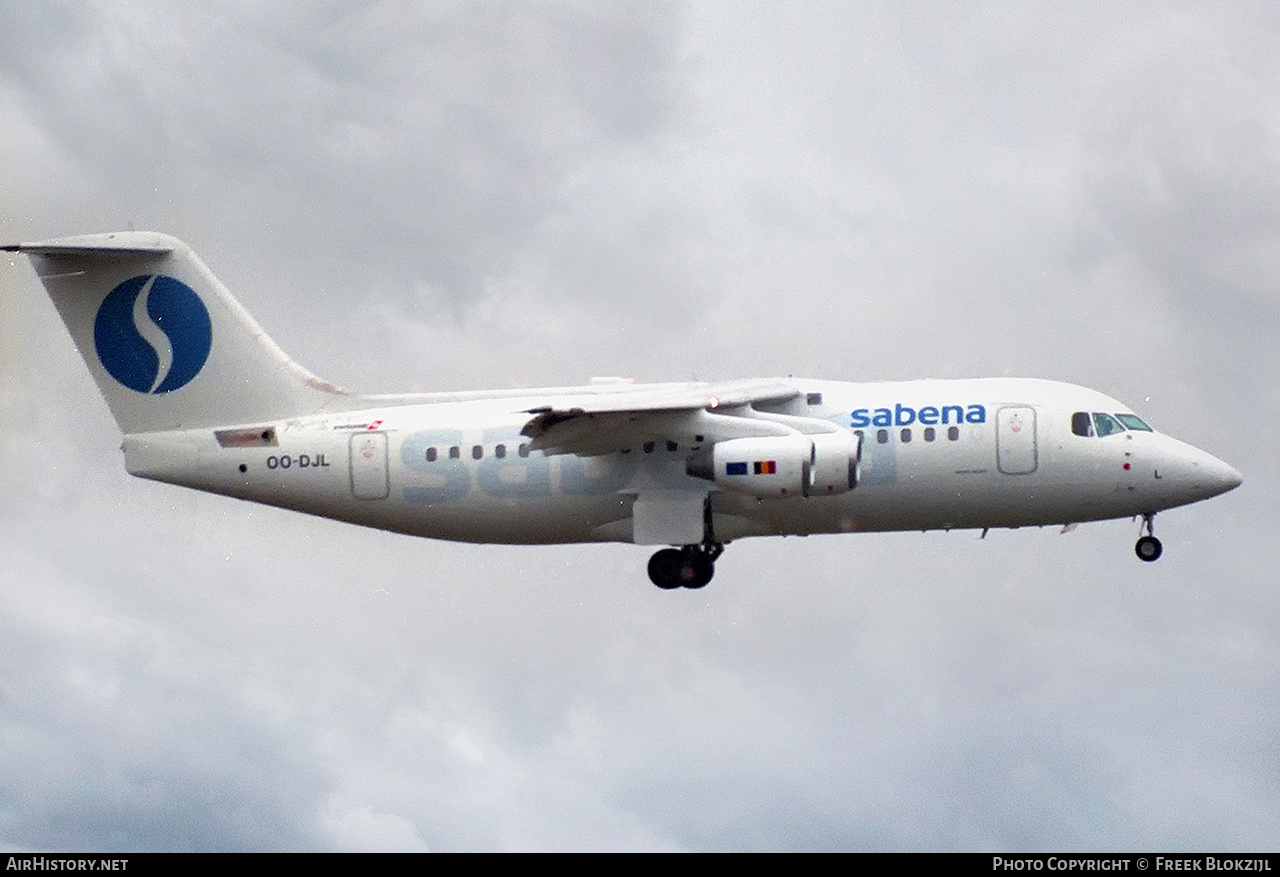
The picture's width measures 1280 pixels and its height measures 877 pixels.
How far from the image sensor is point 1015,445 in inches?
1176

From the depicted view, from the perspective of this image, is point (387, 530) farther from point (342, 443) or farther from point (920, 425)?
point (920, 425)

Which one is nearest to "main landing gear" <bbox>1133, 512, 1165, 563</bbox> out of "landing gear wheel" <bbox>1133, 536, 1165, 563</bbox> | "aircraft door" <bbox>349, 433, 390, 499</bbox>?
"landing gear wheel" <bbox>1133, 536, 1165, 563</bbox>

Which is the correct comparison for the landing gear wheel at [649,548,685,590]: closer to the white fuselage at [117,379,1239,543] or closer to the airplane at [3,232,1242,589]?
the airplane at [3,232,1242,589]

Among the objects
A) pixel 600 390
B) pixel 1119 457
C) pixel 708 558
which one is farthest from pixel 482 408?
pixel 1119 457

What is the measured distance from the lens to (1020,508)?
98.7ft

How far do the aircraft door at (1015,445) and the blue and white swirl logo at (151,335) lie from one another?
1122cm

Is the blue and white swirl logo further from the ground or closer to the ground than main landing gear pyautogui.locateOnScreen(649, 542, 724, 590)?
further from the ground

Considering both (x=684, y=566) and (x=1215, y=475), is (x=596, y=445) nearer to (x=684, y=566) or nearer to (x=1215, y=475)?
(x=684, y=566)

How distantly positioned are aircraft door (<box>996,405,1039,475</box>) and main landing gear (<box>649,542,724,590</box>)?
4123 mm

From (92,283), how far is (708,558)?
9.50m

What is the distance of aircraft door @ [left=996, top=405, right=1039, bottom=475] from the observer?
2984 cm

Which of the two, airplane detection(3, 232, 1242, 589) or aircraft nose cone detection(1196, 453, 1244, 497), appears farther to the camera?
aircraft nose cone detection(1196, 453, 1244, 497)

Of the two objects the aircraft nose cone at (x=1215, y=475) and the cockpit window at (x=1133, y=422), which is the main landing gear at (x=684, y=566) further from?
the aircraft nose cone at (x=1215, y=475)

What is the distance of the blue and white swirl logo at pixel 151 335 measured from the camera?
107 feet
